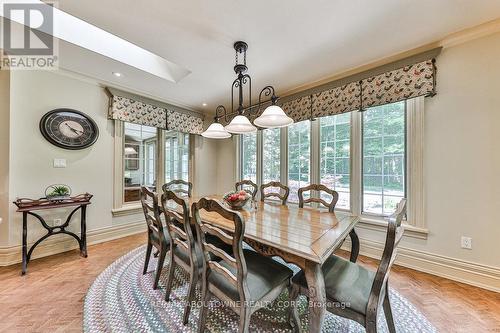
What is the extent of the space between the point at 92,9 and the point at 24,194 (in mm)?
2469

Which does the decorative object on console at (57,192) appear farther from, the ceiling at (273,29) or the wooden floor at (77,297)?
the ceiling at (273,29)

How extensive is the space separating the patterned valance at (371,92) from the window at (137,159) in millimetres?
2851

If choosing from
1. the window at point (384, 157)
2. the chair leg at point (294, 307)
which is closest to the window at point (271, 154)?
the window at point (384, 157)

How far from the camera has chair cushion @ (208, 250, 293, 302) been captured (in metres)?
1.25

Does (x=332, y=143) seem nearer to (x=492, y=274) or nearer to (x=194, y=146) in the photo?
(x=492, y=274)

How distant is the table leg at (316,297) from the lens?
3.65 feet

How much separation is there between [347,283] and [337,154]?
83.9 inches

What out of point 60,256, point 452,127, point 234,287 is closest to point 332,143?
point 452,127

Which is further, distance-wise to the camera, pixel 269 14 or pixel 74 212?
pixel 74 212

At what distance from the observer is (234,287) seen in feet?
4.25

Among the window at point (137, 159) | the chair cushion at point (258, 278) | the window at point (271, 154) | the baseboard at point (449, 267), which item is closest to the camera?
the chair cushion at point (258, 278)

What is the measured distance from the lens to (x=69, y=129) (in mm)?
2869

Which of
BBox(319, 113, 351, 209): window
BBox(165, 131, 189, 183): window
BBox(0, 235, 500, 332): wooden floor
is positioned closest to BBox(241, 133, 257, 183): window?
BBox(165, 131, 189, 183): window

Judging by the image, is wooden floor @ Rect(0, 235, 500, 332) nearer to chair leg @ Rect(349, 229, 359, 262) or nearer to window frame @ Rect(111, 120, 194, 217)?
chair leg @ Rect(349, 229, 359, 262)
